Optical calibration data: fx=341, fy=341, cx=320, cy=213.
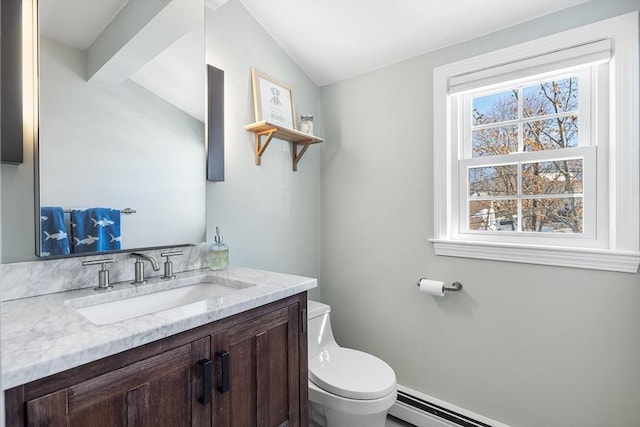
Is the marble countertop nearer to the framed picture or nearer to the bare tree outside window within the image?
the framed picture

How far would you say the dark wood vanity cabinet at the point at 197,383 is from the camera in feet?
2.42

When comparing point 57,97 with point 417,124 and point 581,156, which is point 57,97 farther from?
point 581,156

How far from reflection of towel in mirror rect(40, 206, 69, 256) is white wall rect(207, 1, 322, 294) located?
60cm

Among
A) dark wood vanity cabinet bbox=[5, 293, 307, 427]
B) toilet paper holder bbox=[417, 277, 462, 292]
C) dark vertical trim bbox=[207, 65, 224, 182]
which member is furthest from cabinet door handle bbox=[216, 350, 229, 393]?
toilet paper holder bbox=[417, 277, 462, 292]

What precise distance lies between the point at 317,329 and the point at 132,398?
117 centimetres

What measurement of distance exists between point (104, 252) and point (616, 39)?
2.23 m

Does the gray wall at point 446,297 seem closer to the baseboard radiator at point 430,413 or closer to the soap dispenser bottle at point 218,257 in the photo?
the baseboard radiator at point 430,413

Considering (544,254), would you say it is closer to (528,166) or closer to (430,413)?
(528,166)

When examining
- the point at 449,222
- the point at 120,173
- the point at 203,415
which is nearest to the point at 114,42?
the point at 120,173

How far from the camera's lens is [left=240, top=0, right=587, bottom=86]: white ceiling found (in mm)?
1623

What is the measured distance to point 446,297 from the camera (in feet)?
6.17

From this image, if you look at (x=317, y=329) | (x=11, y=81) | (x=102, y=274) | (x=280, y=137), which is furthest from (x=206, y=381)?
(x=280, y=137)

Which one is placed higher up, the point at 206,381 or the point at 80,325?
the point at 80,325

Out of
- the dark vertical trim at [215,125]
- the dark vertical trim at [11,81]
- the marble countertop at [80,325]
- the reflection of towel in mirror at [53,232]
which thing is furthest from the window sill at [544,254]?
the dark vertical trim at [11,81]
